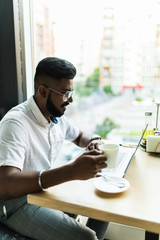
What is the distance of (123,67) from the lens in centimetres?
160

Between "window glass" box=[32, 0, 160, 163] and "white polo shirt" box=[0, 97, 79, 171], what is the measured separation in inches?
21.5

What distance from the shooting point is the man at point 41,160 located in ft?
2.67

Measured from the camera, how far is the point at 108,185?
902 millimetres

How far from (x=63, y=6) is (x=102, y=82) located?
0.67m

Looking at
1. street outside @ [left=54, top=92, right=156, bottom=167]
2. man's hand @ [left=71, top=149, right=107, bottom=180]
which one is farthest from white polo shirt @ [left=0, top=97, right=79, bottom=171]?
street outside @ [left=54, top=92, right=156, bottom=167]

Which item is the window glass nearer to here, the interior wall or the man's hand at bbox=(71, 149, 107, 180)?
the interior wall

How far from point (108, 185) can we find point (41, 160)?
0.37 m

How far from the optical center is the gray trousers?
883 mm

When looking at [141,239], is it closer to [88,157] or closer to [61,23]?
[88,157]

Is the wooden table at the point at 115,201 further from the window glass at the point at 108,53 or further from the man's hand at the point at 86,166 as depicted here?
the window glass at the point at 108,53

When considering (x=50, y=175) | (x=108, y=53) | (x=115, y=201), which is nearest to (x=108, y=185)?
(x=115, y=201)

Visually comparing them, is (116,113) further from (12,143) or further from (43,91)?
(12,143)

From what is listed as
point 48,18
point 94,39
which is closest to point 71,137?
point 94,39

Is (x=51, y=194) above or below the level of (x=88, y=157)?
below
